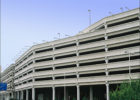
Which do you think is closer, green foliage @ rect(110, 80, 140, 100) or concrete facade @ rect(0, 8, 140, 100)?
green foliage @ rect(110, 80, 140, 100)

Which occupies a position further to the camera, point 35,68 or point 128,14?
point 35,68

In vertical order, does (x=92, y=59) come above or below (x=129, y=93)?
above

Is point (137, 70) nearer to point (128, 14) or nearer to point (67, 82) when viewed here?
point (128, 14)

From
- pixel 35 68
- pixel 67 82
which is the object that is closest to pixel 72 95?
pixel 67 82

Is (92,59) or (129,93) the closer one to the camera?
(129,93)

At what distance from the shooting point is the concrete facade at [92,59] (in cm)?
6172

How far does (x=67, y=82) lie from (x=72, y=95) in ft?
37.1

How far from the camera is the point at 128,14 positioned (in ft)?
205

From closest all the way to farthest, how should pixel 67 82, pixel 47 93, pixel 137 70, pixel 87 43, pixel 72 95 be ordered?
pixel 137 70, pixel 87 43, pixel 67 82, pixel 72 95, pixel 47 93

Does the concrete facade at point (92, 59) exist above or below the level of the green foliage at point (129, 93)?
above

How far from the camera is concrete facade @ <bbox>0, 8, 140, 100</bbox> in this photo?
6172 centimetres

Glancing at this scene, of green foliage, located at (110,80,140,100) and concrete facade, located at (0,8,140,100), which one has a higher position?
concrete facade, located at (0,8,140,100)

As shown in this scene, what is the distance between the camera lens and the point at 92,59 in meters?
70.2

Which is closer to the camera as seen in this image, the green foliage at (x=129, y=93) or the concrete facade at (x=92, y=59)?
the green foliage at (x=129, y=93)
